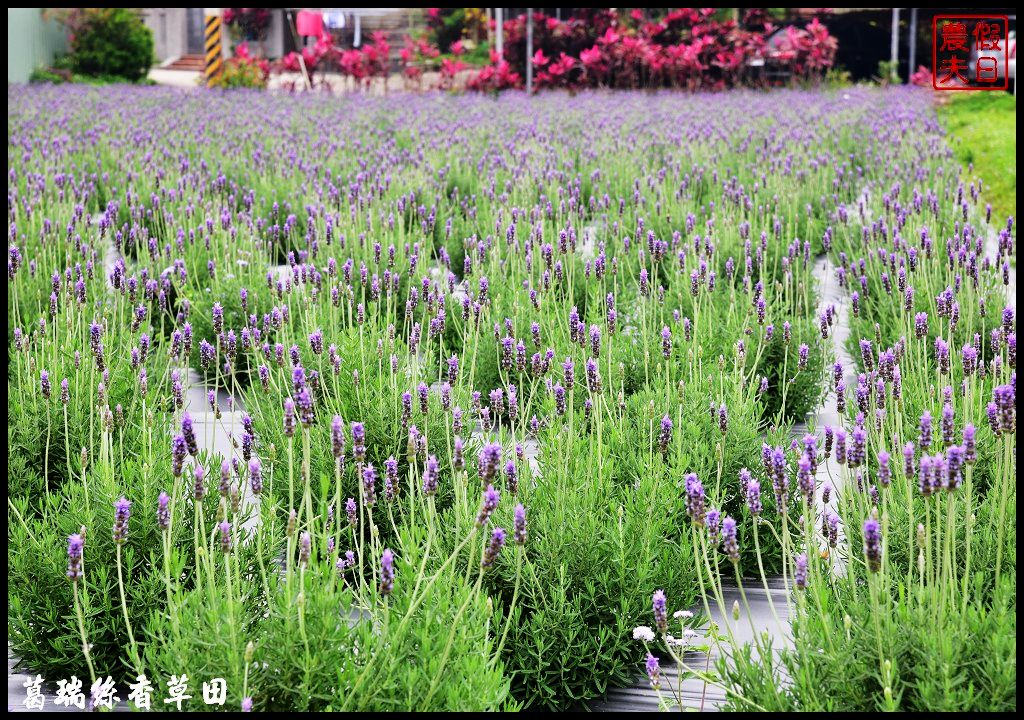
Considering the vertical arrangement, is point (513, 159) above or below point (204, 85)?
below

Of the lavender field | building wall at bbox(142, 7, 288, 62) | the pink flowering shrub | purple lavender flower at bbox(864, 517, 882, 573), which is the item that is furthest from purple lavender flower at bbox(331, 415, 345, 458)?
building wall at bbox(142, 7, 288, 62)

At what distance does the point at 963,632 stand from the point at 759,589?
880 millimetres

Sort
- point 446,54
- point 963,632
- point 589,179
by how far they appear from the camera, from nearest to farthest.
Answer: point 963,632 < point 589,179 < point 446,54

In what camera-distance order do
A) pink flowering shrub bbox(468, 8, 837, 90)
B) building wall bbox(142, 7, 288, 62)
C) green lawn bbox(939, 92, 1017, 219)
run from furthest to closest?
building wall bbox(142, 7, 288, 62) < pink flowering shrub bbox(468, 8, 837, 90) < green lawn bbox(939, 92, 1017, 219)

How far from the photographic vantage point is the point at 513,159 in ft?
25.5

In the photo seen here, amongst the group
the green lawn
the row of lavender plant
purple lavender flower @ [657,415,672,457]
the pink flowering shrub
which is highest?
the pink flowering shrub

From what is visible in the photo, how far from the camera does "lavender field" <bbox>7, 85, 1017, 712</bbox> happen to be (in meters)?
1.77

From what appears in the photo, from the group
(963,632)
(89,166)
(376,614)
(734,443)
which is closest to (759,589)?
(734,443)

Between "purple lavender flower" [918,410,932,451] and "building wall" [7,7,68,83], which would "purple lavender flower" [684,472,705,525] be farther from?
"building wall" [7,7,68,83]

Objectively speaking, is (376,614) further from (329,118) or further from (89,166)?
(329,118)

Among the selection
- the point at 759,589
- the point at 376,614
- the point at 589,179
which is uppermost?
the point at 589,179

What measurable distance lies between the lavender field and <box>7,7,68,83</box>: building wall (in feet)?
60.8

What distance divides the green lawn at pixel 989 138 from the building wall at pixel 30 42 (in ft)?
59.0

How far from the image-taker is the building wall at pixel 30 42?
70.5 feet
